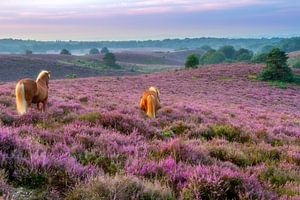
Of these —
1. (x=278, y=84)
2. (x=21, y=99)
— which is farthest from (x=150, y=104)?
(x=278, y=84)

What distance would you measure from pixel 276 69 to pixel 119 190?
62638 millimetres

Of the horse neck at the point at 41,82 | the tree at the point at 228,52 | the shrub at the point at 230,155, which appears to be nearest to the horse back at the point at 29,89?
the horse neck at the point at 41,82

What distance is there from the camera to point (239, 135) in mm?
11609

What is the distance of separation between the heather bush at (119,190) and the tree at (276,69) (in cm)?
6055

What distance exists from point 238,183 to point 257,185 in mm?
264

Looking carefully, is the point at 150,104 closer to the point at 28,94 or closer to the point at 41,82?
the point at 41,82

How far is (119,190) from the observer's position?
16.2 feet

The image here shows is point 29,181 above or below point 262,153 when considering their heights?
above

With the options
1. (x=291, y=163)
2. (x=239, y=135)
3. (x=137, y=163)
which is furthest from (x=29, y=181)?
(x=239, y=135)

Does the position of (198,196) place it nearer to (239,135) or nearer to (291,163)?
(291,163)

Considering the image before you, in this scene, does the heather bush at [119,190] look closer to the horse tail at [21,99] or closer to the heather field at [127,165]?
the heather field at [127,165]

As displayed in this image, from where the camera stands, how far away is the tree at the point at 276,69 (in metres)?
63.7

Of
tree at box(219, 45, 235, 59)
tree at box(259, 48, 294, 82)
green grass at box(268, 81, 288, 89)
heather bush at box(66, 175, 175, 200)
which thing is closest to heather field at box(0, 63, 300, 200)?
heather bush at box(66, 175, 175, 200)

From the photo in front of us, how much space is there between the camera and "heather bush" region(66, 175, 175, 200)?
4824 mm
